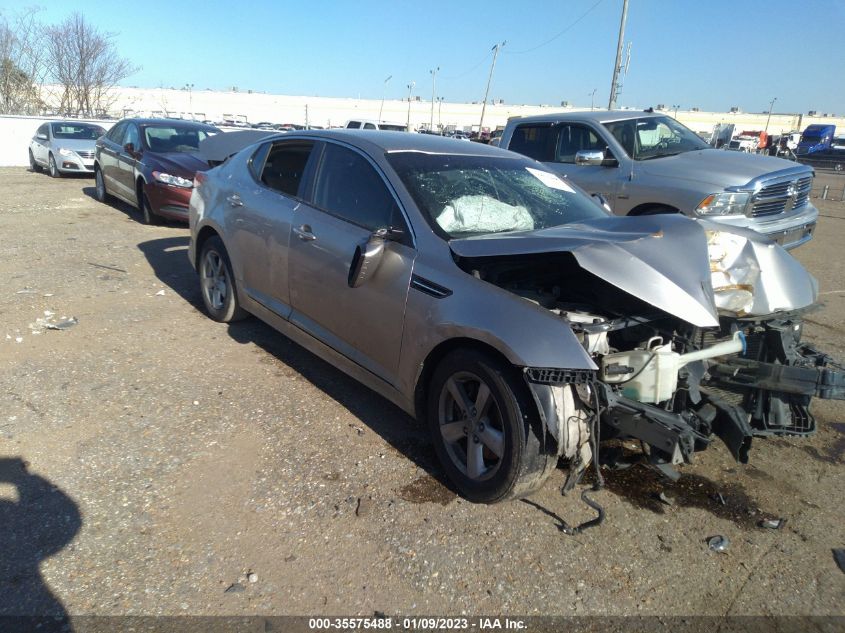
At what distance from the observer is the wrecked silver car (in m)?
2.82

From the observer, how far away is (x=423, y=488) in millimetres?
3246

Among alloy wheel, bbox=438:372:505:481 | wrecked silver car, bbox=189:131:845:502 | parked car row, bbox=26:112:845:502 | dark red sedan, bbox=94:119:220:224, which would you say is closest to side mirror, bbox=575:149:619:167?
parked car row, bbox=26:112:845:502

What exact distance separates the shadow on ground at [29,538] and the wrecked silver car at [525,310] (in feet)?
5.46

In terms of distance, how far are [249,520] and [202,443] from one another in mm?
828

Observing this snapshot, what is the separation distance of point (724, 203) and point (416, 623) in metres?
5.91

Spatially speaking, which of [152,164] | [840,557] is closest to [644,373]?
[840,557]

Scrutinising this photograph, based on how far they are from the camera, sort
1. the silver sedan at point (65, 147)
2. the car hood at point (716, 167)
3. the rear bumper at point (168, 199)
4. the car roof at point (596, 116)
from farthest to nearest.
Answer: the silver sedan at point (65, 147), the rear bumper at point (168, 199), the car roof at point (596, 116), the car hood at point (716, 167)

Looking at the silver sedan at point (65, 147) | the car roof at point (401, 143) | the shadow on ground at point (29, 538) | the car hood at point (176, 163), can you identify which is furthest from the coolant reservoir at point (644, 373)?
the silver sedan at point (65, 147)

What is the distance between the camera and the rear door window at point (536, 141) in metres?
8.38

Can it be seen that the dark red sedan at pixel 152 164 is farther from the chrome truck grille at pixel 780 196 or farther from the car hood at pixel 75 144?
the chrome truck grille at pixel 780 196

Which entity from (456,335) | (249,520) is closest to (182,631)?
(249,520)

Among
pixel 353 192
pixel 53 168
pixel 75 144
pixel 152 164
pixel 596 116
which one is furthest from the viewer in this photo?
pixel 53 168

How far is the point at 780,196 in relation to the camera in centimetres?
716

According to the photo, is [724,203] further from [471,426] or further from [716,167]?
[471,426]
